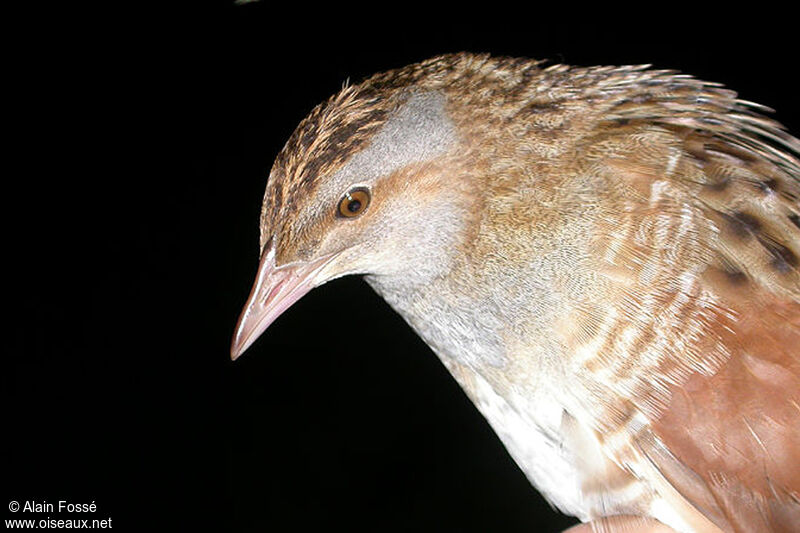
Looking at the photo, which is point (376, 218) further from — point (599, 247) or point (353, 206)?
point (599, 247)

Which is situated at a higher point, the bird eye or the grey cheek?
the grey cheek

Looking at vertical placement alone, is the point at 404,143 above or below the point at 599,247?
above

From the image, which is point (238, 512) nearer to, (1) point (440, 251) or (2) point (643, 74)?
(1) point (440, 251)

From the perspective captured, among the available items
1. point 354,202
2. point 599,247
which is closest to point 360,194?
point 354,202

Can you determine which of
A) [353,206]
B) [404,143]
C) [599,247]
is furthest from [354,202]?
[599,247]

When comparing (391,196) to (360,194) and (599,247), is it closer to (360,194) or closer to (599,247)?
(360,194)

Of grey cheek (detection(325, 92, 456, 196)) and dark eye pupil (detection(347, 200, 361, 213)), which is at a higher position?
grey cheek (detection(325, 92, 456, 196))
